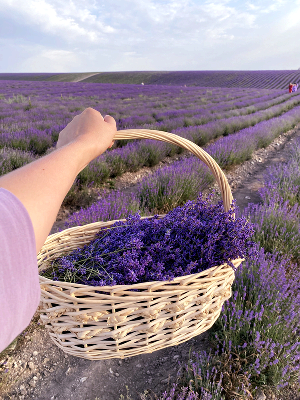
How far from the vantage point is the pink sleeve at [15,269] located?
1.41 ft

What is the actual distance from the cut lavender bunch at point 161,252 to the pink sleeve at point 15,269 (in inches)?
23.8

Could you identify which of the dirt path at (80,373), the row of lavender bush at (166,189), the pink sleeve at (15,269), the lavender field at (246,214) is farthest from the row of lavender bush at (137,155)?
the pink sleeve at (15,269)

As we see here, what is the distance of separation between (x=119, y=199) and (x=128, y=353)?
1.66 meters

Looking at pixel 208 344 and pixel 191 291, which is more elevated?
pixel 191 291

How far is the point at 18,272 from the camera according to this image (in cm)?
45

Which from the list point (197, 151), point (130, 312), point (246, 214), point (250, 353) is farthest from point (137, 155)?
point (130, 312)

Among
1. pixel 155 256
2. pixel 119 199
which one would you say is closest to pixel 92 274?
pixel 155 256

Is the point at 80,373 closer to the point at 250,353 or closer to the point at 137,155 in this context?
the point at 250,353

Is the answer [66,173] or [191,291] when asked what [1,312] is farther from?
[191,291]

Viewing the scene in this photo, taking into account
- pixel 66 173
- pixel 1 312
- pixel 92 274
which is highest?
pixel 66 173

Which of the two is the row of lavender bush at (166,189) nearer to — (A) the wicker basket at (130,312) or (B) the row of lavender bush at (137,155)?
(B) the row of lavender bush at (137,155)

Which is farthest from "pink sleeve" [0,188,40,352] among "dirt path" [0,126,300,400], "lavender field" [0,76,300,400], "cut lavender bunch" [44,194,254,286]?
"dirt path" [0,126,300,400]

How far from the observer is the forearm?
554mm

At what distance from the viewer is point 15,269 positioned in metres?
0.44
